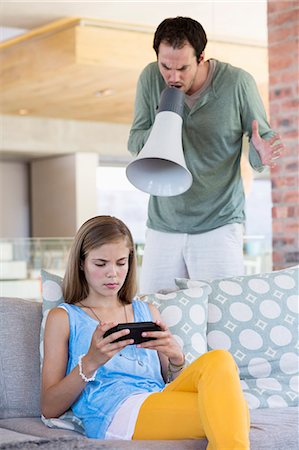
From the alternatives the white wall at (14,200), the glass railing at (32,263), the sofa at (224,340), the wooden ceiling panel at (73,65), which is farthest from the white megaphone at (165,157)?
the white wall at (14,200)

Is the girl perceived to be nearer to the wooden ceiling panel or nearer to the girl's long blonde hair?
the girl's long blonde hair

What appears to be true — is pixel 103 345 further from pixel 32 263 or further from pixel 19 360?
pixel 32 263

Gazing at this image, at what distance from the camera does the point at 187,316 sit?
9.02 ft

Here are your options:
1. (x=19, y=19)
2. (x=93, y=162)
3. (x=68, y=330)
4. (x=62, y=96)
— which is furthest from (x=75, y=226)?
(x=68, y=330)

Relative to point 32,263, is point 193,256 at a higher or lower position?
higher

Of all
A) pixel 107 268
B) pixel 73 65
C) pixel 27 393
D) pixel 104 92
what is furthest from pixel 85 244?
pixel 104 92

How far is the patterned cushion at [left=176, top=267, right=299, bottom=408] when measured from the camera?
2.83 metres

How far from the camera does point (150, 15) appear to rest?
244 inches

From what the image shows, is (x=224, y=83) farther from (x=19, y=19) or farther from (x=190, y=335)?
(x=19, y=19)

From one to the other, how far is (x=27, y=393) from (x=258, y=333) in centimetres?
80

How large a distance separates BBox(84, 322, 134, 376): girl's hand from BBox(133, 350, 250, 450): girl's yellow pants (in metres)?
0.17

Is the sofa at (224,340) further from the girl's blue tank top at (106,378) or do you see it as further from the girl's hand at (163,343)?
the girl's hand at (163,343)

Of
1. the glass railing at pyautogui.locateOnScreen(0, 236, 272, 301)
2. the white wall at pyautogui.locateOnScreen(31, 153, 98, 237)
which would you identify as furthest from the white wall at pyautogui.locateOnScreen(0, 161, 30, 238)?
the glass railing at pyautogui.locateOnScreen(0, 236, 272, 301)

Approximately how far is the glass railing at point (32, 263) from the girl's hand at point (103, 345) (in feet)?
14.3
